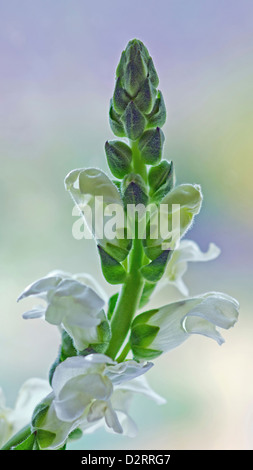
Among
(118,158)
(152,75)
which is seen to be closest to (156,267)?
(118,158)

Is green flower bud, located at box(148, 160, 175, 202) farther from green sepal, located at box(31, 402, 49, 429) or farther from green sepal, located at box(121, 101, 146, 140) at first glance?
green sepal, located at box(31, 402, 49, 429)

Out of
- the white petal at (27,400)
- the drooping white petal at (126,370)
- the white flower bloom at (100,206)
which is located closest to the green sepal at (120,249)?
the white flower bloom at (100,206)

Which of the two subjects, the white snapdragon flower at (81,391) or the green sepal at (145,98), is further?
the green sepal at (145,98)

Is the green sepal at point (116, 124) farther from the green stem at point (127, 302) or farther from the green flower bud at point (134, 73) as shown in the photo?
the green stem at point (127, 302)

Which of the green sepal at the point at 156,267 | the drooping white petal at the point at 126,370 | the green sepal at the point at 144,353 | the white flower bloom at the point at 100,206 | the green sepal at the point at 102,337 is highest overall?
the white flower bloom at the point at 100,206

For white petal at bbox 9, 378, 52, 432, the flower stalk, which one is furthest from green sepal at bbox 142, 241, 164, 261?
white petal at bbox 9, 378, 52, 432

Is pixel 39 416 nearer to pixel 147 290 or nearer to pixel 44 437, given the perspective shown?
pixel 44 437
